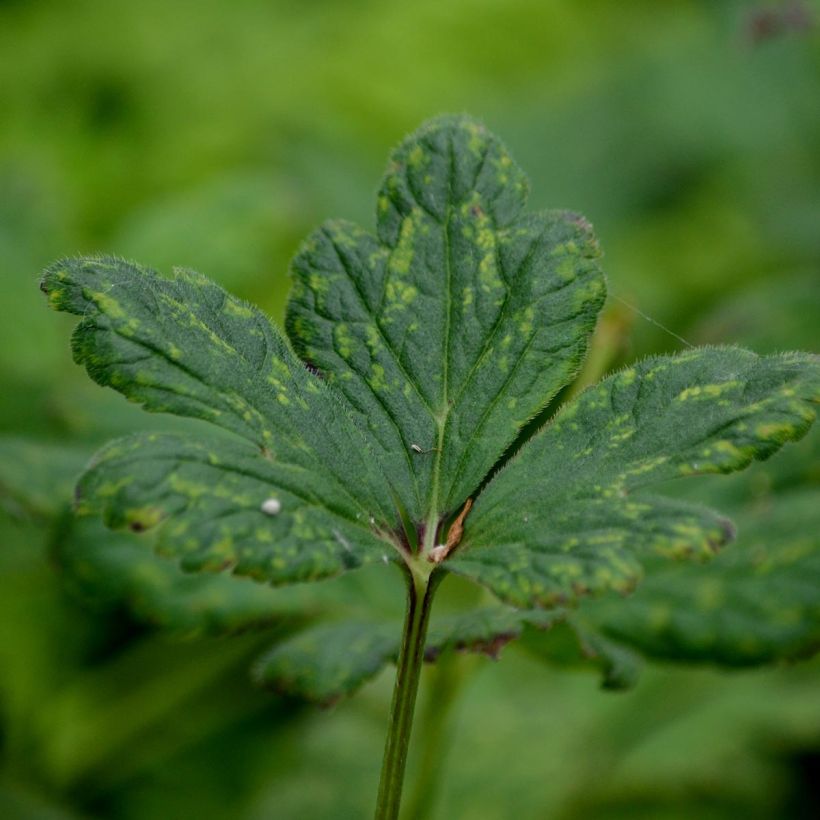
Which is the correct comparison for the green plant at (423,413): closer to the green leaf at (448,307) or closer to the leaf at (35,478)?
the green leaf at (448,307)

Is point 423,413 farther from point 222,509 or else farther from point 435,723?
point 435,723

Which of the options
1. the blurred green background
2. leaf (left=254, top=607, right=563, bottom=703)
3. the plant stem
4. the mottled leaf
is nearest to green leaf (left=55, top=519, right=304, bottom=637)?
the blurred green background

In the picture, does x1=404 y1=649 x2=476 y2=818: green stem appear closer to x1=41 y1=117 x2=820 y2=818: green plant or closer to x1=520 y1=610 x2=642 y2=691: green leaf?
x1=520 y1=610 x2=642 y2=691: green leaf

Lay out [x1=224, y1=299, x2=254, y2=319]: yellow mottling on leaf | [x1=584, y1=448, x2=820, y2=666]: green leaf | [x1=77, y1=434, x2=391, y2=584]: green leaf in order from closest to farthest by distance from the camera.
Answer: [x1=77, y1=434, x2=391, y2=584]: green leaf < [x1=224, y1=299, x2=254, y2=319]: yellow mottling on leaf < [x1=584, y1=448, x2=820, y2=666]: green leaf

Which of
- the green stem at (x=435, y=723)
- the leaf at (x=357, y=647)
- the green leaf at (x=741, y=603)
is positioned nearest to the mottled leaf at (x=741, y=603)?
the green leaf at (x=741, y=603)

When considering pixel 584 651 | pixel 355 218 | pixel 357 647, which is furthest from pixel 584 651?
pixel 355 218

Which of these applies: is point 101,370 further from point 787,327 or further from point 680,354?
point 787,327

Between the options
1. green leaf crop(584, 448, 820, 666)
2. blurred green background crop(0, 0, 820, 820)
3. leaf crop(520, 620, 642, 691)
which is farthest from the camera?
blurred green background crop(0, 0, 820, 820)

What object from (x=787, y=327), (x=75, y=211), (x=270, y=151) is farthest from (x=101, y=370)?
(x=270, y=151)
